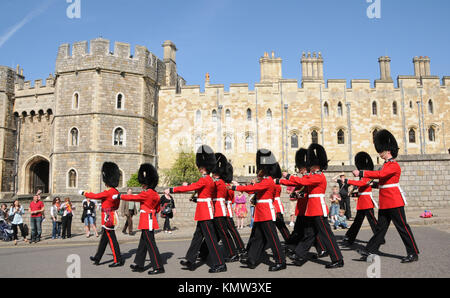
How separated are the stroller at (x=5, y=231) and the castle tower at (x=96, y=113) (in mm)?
10081

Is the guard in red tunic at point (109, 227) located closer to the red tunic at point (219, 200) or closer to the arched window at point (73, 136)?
the red tunic at point (219, 200)

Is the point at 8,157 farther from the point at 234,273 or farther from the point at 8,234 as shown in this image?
the point at 234,273

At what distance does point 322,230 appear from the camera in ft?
20.1

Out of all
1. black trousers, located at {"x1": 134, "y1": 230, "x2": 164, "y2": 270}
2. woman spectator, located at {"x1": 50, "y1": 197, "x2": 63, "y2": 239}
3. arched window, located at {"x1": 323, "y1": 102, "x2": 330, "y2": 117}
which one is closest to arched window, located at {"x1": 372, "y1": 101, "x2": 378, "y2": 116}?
arched window, located at {"x1": 323, "y1": 102, "x2": 330, "y2": 117}

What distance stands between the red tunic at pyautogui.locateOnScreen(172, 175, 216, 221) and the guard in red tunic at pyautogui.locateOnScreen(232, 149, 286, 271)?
57 cm

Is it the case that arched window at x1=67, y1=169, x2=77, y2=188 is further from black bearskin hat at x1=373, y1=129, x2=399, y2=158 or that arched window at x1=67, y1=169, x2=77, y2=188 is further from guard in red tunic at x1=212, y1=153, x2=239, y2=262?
black bearskin hat at x1=373, y1=129, x2=399, y2=158

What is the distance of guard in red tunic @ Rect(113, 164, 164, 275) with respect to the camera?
611 cm

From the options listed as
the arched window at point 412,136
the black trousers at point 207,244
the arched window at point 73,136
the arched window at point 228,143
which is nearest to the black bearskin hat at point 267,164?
the black trousers at point 207,244

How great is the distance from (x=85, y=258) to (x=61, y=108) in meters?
20.2

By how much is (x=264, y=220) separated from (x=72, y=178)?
70.2 ft

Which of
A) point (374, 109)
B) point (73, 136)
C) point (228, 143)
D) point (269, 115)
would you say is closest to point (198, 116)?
point (228, 143)

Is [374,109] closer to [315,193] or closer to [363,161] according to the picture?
[363,161]

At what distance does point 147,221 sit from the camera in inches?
254
